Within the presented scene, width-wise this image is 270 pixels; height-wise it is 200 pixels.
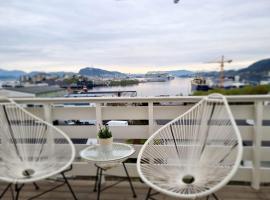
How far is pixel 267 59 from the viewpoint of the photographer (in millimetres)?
2592

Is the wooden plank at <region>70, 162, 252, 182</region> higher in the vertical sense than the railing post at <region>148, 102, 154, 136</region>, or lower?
lower

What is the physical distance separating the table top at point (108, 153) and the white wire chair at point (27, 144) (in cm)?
16

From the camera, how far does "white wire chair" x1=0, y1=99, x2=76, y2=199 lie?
214 cm

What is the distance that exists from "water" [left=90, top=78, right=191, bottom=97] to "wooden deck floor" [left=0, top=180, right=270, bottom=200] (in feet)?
2.96

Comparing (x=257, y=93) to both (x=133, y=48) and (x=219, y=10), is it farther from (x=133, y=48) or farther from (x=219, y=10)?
(x=133, y=48)

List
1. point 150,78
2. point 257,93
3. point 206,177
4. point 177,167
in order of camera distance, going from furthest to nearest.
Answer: point 150,78 < point 257,93 < point 177,167 < point 206,177

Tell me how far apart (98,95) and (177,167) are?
1.11 m

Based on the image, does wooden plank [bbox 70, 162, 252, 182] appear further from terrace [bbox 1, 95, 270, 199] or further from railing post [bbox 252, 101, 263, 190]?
railing post [bbox 252, 101, 263, 190]

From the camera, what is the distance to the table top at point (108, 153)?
6.84ft

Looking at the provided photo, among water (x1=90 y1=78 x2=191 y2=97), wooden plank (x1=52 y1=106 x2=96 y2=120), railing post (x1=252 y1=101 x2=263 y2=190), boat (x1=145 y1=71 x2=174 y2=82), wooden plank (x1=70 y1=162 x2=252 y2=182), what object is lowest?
wooden plank (x1=70 y1=162 x2=252 y2=182)

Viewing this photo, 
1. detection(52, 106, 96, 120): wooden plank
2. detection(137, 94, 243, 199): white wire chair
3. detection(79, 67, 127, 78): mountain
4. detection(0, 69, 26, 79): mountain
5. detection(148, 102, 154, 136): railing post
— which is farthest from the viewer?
detection(0, 69, 26, 79): mountain

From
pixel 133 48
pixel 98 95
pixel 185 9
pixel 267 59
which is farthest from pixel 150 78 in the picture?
pixel 267 59

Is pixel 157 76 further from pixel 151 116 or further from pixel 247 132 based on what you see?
pixel 247 132

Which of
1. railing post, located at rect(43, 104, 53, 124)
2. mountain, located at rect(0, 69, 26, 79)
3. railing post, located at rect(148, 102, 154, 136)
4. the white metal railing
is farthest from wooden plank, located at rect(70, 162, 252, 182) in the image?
mountain, located at rect(0, 69, 26, 79)
